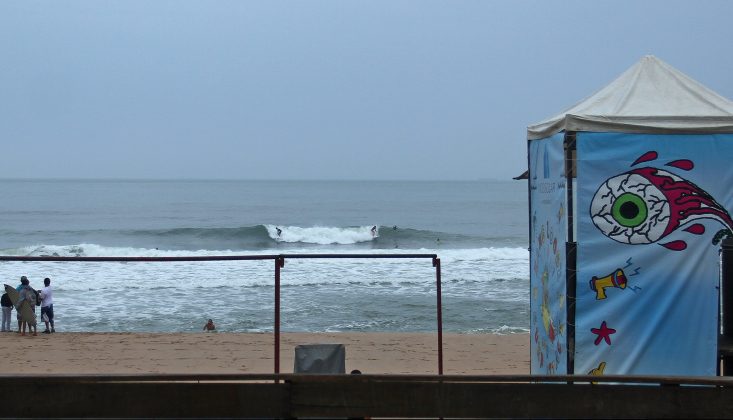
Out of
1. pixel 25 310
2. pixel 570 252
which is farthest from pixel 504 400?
pixel 25 310

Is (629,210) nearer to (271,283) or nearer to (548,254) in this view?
(548,254)

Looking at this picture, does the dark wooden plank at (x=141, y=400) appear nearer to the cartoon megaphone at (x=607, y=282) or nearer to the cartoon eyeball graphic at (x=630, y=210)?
the cartoon megaphone at (x=607, y=282)

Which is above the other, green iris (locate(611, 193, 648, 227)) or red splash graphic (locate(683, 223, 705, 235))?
green iris (locate(611, 193, 648, 227))

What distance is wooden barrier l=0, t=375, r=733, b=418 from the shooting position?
381 cm

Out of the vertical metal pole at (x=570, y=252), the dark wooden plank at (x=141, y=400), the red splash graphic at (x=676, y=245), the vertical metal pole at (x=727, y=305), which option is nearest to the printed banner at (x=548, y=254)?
the vertical metal pole at (x=570, y=252)

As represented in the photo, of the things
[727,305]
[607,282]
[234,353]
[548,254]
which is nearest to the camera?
[727,305]

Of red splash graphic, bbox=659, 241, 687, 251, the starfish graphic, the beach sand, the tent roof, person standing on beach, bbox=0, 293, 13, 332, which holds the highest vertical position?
the tent roof

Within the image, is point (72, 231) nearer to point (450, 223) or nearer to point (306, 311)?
point (450, 223)

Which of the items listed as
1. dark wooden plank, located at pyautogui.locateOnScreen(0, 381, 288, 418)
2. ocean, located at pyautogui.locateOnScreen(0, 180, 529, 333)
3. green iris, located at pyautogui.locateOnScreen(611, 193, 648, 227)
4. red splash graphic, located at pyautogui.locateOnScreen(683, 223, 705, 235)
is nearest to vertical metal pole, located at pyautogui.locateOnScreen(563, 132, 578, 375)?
green iris, located at pyautogui.locateOnScreen(611, 193, 648, 227)

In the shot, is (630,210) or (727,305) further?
(630,210)

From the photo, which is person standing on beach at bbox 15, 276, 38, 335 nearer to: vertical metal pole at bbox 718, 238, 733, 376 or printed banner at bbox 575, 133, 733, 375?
printed banner at bbox 575, 133, 733, 375

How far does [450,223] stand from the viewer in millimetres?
68500

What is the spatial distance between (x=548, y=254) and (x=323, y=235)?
4849 cm

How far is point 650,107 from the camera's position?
5965 millimetres
